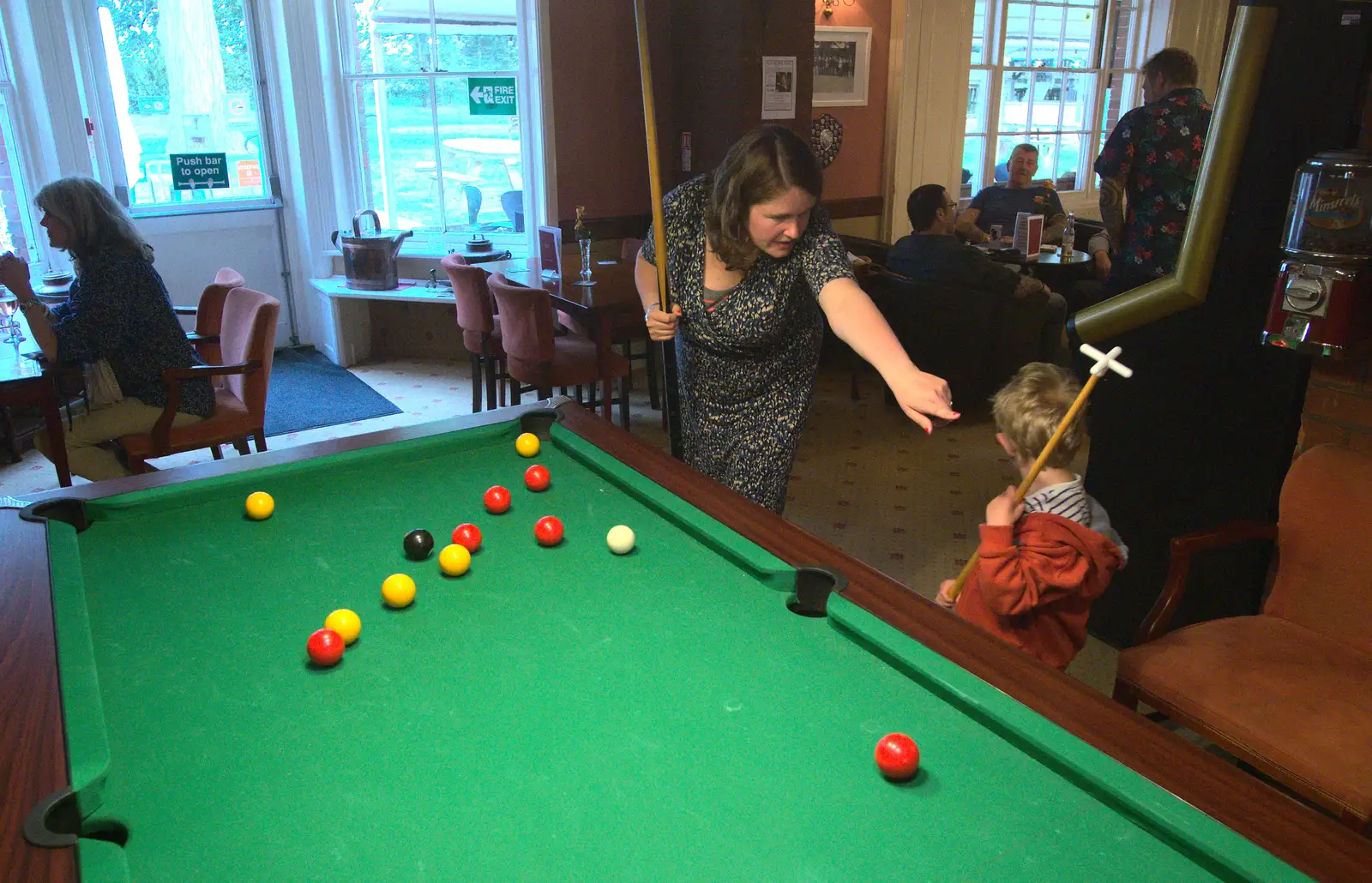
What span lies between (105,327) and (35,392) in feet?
1.18

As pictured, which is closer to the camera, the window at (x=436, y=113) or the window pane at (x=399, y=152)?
the window at (x=436, y=113)

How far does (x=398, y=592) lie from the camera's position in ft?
4.95

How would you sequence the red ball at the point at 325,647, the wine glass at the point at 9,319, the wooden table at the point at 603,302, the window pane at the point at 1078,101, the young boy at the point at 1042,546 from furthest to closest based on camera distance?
1. the window pane at the point at 1078,101
2. the wooden table at the point at 603,302
3. the wine glass at the point at 9,319
4. the young boy at the point at 1042,546
5. the red ball at the point at 325,647

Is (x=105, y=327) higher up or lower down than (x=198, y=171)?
lower down

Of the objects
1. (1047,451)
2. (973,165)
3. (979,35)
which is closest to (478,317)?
(1047,451)

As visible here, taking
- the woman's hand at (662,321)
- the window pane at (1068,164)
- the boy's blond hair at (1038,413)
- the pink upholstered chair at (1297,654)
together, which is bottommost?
the pink upholstered chair at (1297,654)

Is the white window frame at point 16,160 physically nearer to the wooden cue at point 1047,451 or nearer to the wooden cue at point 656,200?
the wooden cue at point 656,200

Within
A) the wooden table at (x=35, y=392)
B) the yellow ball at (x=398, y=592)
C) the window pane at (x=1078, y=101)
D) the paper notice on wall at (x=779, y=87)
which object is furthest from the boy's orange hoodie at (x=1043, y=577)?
the window pane at (x=1078, y=101)

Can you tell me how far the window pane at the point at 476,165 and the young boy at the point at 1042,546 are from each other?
4.49 m

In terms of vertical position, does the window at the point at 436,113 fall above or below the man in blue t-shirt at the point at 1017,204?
above

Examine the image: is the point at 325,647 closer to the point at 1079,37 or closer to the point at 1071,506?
the point at 1071,506

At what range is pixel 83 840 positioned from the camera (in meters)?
1.01

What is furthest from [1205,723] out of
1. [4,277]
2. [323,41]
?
[323,41]

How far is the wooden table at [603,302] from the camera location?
4.09 metres
